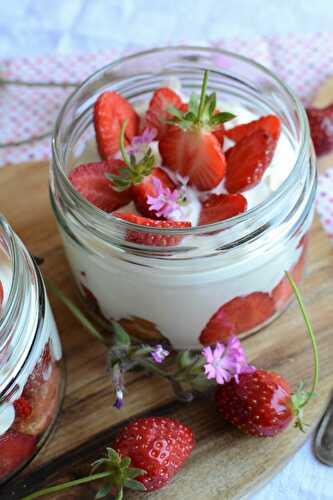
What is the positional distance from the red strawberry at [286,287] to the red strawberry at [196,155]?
182mm

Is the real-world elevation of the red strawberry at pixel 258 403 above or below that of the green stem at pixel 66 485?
above

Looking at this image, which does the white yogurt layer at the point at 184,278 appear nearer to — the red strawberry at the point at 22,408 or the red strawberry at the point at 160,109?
the red strawberry at the point at 160,109

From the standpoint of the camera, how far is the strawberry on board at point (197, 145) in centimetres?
103

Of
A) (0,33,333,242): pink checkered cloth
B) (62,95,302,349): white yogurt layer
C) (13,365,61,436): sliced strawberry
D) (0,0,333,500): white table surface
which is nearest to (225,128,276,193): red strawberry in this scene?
(62,95,302,349): white yogurt layer

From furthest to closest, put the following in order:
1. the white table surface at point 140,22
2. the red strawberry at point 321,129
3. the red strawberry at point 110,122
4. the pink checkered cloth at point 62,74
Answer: the white table surface at point 140,22, the pink checkered cloth at point 62,74, the red strawberry at point 321,129, the red strawberry at point 110,122

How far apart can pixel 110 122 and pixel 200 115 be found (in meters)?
0.15

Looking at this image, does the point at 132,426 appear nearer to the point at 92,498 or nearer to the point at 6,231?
the point at 92,498

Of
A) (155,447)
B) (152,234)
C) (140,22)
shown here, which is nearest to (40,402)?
(155,447)

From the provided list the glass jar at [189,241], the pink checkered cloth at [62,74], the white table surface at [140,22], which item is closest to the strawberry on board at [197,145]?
the glass jar at [189,241]

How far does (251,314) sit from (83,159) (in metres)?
0.33

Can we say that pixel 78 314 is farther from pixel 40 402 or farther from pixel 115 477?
pixel 115 477

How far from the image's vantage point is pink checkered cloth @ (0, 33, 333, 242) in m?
1.52

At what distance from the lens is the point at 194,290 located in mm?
1011

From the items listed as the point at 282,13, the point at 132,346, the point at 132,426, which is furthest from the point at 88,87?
the point at 282,13
